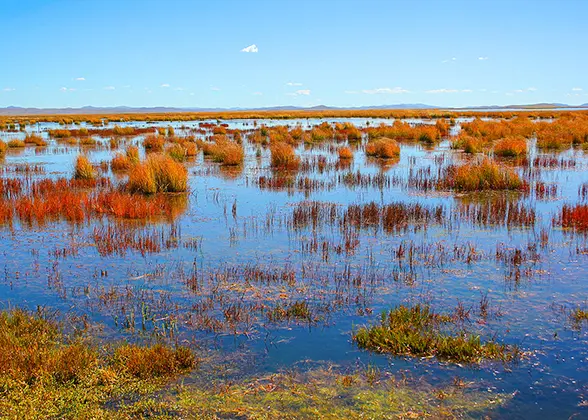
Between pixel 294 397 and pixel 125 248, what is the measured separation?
609cm

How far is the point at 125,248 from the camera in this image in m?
10.2

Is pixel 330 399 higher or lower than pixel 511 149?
lower

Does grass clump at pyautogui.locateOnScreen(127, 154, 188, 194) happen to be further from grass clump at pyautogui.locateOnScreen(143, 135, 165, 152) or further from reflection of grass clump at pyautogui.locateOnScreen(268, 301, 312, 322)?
grass clump at pyautogui.locateOnScreen(143, 135, 165, 152)

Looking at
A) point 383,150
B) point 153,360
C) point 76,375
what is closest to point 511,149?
point 383,150

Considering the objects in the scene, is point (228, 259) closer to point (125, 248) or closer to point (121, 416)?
point (125, 248)

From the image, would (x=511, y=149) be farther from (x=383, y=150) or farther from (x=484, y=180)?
(x=484, y=180)

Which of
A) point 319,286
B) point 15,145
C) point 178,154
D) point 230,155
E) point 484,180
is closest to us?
point 319,286

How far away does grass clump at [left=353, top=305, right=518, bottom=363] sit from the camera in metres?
5.80

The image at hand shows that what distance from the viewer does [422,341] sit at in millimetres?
6016

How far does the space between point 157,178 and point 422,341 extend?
39.7 feet

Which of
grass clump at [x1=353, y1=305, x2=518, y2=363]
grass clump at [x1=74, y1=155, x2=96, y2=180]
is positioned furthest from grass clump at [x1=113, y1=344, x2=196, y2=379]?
grass clump at [x1=74, y1=155, x2=96, y2=180]

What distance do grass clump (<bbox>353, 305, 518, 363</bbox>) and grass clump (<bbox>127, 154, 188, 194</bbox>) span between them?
11.1m

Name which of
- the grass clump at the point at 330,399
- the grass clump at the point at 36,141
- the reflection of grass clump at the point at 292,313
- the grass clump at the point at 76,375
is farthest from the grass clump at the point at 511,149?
the grass clump at the point at 36,141

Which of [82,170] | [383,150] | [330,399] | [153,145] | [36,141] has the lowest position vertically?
[330,399]
